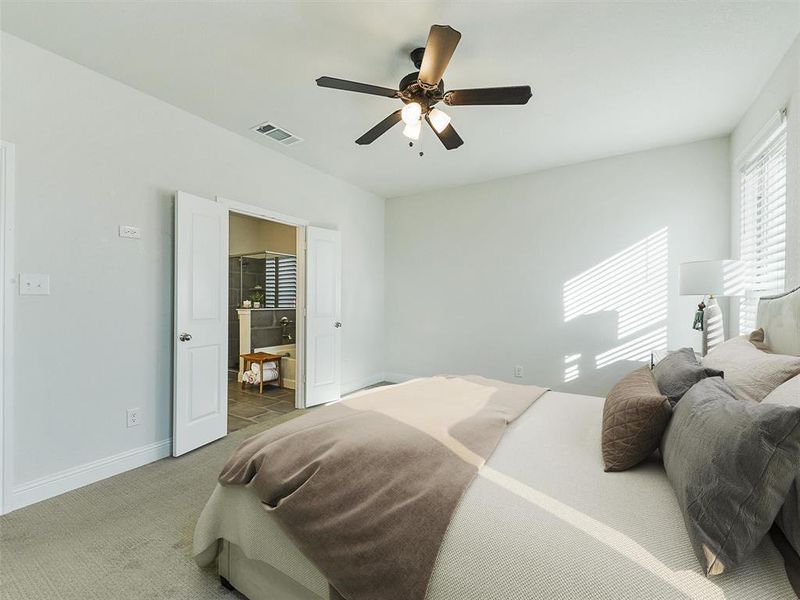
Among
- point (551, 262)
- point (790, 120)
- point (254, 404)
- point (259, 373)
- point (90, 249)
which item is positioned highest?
point (790, 120)

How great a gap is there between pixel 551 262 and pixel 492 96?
8.42 feet

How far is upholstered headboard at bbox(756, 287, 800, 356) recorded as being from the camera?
1.51 metres

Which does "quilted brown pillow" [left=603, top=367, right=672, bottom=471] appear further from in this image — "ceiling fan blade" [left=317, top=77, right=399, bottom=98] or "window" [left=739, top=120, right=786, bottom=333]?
"ceiling fan blade" [left=317, top=77, right=399, bottom=98]

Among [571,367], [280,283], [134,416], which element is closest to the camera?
[134,416]

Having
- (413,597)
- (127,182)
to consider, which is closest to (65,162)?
(127,182)

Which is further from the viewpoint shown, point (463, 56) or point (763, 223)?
point (763, 223)

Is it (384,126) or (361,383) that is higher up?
(384,126)

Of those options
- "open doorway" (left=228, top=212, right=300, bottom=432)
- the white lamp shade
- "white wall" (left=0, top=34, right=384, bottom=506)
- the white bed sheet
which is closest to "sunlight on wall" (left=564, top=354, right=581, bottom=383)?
the white lamp shade

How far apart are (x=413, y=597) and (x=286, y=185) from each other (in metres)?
3.85

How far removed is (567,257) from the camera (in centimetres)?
412

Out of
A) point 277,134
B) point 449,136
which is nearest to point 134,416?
point 277,134

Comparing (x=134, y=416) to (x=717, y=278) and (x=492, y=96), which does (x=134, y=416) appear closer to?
(x=492, y=96)

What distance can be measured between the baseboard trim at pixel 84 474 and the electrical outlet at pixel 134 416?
0.62 feet

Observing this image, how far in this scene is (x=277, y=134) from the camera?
3.42 m
